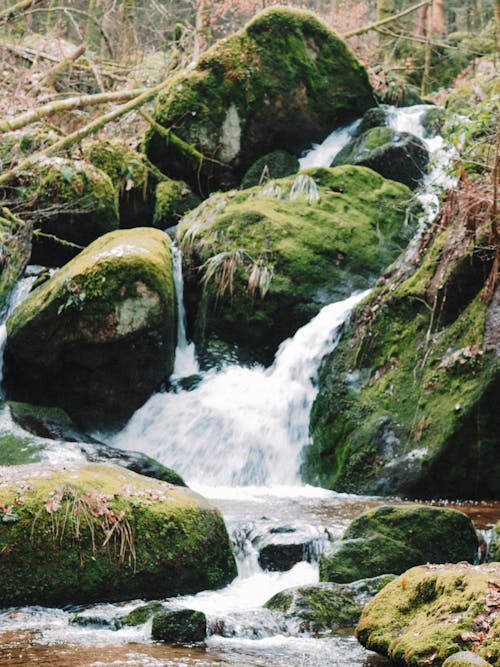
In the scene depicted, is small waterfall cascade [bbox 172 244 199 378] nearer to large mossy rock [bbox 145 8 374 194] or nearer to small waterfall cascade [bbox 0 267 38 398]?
small waterfall cascade [bbox 0 267 38 398]

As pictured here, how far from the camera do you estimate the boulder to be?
4.35m

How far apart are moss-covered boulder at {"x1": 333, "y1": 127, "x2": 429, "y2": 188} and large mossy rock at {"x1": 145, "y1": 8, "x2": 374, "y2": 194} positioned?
4.34 ft

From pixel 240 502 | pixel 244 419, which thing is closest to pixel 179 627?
pixel 240 502

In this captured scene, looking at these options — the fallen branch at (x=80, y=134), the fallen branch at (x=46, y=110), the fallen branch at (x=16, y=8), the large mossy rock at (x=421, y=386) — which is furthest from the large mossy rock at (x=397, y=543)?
the fallen branch at (x=16, y=8)

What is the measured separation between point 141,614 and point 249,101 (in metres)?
10.8

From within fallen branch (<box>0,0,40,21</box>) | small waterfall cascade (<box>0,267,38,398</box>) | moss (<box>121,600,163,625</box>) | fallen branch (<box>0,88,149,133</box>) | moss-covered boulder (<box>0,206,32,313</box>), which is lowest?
moss (<box>121,600,163,625</box>)

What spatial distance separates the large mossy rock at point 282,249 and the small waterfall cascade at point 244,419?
0.44 m

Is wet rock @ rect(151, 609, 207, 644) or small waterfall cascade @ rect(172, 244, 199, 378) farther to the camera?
small waterfall cascade @ rect(172, 244, 199, 378)

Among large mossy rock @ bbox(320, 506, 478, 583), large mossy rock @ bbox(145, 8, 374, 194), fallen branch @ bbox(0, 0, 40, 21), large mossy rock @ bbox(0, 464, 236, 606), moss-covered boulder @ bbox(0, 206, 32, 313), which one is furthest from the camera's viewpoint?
large mossy rock @ bbox(145, 8, 374, 194)

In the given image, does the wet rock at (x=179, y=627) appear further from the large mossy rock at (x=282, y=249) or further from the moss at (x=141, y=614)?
the large mossy rock at (x=282, y=249)

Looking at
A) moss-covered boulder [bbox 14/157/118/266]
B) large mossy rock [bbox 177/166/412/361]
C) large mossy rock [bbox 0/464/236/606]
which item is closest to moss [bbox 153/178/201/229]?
moss-covered boulder [bbox 14/157/118/266]

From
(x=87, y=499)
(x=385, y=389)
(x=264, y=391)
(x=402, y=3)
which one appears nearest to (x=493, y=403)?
(x=385, y=389)

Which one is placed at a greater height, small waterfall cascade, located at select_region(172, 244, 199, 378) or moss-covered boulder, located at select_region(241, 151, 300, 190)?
moss-covered boulder, located at select_region(241, 151, 300, 190)

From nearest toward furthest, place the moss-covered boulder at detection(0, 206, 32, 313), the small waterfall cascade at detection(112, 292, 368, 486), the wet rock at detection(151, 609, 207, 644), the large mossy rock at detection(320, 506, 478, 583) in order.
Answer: the wet rock at detection(151, 609, 207, 644) → the large mossy rock at detection(320, 506, 478, 583) → the small waterfall cascade at detection(112, 292, 368, 486) → the moss-covered boulder at detection(0, 206, 32, 313)
